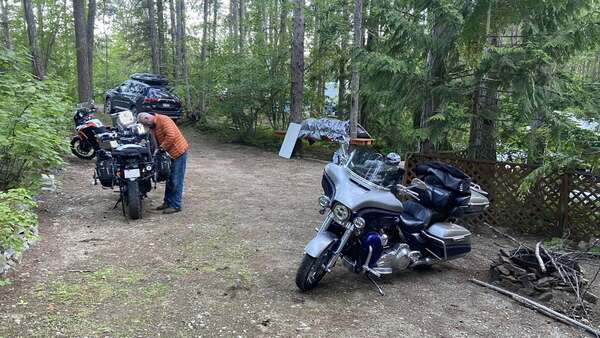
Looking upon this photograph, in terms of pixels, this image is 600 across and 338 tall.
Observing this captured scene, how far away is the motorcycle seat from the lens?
4.55m

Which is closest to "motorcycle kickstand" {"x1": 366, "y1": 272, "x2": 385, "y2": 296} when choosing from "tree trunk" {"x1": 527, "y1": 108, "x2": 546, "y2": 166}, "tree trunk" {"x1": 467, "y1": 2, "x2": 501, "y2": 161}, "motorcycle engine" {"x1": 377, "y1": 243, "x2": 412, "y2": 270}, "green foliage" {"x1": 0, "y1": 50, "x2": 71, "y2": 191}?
"motorcycle engine" {"x1": 377, "y1": 243, "x2": 412, "y2": 270}

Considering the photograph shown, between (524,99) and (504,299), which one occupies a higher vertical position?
(524,99)

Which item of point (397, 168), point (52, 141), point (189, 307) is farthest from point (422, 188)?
point (52, 141)

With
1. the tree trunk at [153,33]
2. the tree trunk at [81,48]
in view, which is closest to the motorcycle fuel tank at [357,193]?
the tree trunk at [81,48]

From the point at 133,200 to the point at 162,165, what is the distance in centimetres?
66

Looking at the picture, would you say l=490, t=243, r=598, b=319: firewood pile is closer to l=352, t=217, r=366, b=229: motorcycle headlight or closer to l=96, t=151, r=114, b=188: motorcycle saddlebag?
l=352, t=217, r=366, b=229: motorcycle headlight

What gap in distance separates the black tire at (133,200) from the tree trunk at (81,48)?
30.7 ft

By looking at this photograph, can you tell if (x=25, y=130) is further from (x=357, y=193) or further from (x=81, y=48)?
(x=81, y=48)

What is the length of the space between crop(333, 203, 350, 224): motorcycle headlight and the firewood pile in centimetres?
190

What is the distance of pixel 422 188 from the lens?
437 cm

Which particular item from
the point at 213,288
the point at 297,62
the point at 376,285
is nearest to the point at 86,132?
the point at 297,62

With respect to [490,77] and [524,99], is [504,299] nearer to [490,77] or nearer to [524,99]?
[524,99]

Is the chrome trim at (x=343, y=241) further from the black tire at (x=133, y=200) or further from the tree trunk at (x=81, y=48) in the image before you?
the tree trunk at (x=81, y=48)

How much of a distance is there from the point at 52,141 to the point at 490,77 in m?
5.76
